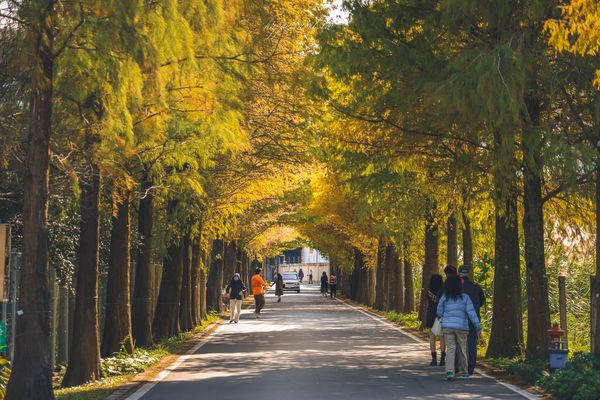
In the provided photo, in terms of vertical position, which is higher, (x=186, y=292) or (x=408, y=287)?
(x=408, y=287)

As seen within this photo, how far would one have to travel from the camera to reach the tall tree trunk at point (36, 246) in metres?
11.8

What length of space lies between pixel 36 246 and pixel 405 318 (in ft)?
83.3

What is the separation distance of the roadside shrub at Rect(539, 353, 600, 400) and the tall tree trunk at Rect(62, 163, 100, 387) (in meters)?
6.84

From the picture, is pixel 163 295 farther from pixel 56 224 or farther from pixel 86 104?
pixel 86 104

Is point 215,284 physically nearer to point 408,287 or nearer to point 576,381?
point 408,287

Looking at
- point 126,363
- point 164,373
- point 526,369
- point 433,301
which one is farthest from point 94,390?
point 526,369

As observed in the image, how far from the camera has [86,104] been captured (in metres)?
14.8

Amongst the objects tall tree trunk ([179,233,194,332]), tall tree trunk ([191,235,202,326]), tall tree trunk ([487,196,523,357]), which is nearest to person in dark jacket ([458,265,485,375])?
tall tree trunk ([487,196,523,357])

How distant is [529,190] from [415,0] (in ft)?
12.2

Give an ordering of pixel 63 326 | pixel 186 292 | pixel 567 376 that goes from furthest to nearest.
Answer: pixel 186 292, pixel 63 326, pixel 567 376

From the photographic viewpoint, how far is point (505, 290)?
19.5 meters

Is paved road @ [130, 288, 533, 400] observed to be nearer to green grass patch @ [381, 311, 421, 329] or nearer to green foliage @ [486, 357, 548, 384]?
green foliage @ [486, 357, 548, 384]

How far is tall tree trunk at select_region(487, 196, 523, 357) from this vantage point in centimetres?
1936

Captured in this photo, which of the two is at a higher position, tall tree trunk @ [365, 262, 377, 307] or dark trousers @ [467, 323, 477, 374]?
tall tree trunk @ [365, 262, 377, 307]
